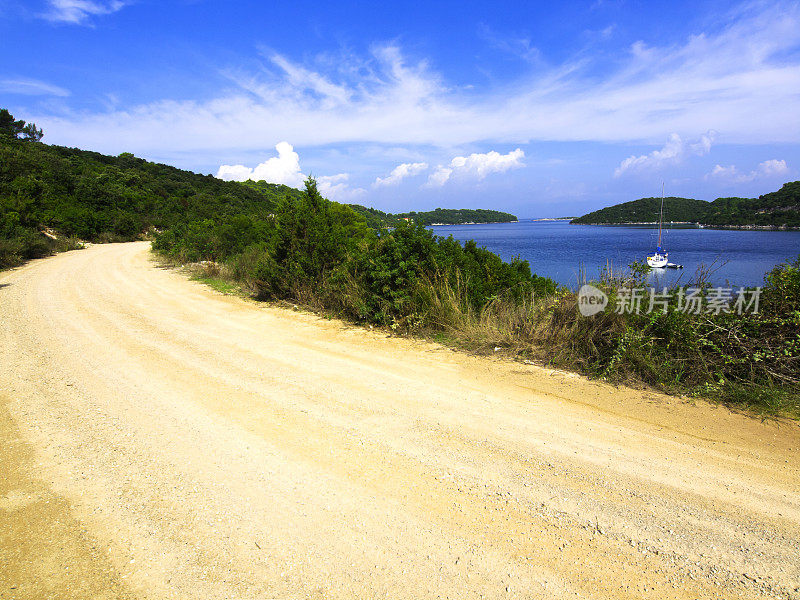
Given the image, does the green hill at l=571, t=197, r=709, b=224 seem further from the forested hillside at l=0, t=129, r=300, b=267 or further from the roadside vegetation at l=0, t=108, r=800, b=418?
the roadside vegetation at l=0, t=108, r=800, b=418

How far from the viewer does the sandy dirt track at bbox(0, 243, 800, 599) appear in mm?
2287

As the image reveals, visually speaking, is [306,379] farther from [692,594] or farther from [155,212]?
[155,212]

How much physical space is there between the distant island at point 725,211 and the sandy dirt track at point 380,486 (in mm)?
71412

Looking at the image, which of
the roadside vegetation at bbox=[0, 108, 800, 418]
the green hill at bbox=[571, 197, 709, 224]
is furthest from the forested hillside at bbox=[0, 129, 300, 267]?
the green hill at bbox=[571, 197, 709, 224]

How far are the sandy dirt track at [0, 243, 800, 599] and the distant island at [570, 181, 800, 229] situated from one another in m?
71.4

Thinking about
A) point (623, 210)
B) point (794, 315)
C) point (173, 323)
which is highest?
point (623, 210)

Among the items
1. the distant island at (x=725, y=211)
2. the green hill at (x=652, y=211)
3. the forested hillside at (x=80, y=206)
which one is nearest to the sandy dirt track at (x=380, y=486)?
the forested hillside at (x=80, y=206)

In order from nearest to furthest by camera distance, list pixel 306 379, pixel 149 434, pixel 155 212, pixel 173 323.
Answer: pixel 149 434 → pixel 306 379 → pixel 173 323 → pixel 155 212

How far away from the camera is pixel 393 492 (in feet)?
9.81

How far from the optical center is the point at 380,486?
3059 mm

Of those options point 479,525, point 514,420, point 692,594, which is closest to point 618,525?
point 692,594

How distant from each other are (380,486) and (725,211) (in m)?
92.0

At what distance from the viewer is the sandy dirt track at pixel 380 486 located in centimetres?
229

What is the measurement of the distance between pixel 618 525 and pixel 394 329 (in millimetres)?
5250
